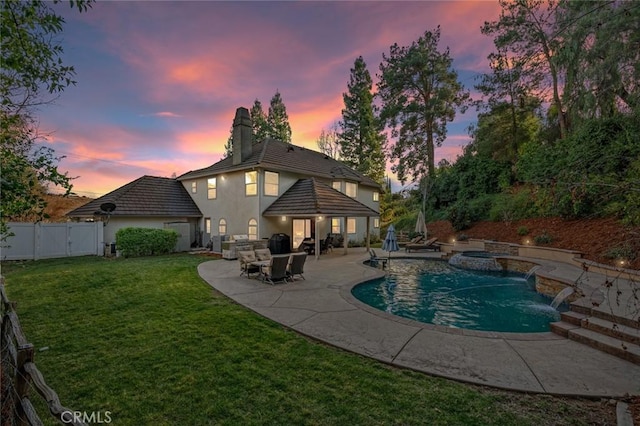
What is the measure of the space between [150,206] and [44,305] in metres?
12.7

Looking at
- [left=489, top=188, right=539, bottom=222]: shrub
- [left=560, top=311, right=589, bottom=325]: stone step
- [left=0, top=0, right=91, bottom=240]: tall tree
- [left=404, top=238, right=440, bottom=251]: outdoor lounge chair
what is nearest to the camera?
[left=0, top=0, right=91, bottom=240]: tall tree

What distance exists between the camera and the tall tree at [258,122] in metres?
36.8

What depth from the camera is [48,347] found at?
181 inches

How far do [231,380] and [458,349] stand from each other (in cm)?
366

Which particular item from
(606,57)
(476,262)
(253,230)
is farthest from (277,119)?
(606,57)

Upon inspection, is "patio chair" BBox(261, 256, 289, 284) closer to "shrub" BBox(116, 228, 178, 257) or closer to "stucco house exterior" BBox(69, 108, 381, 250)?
"stucco house exterior" BBox(69, 108, 381, 250)

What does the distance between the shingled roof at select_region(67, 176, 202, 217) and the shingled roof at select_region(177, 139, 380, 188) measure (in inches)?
60.0

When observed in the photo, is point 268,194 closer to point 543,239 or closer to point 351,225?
point 351,225

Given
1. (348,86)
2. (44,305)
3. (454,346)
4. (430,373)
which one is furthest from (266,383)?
(348,86)

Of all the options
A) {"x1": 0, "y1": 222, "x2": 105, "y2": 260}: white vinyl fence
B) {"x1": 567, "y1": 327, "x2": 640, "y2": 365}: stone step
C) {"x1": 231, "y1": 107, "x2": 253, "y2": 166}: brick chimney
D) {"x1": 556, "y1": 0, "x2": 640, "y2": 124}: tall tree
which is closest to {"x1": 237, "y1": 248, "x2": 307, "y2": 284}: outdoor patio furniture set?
{"x1": 567, "y1": 327, "x2": 640, "y2": 365}: stone step

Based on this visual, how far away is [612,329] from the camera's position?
4.79 meters

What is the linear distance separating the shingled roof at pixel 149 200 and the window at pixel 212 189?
1.78 metres

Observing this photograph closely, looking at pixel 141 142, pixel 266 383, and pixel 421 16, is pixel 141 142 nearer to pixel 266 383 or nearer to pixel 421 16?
pixel 421 16

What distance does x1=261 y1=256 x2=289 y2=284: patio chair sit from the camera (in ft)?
29.5
